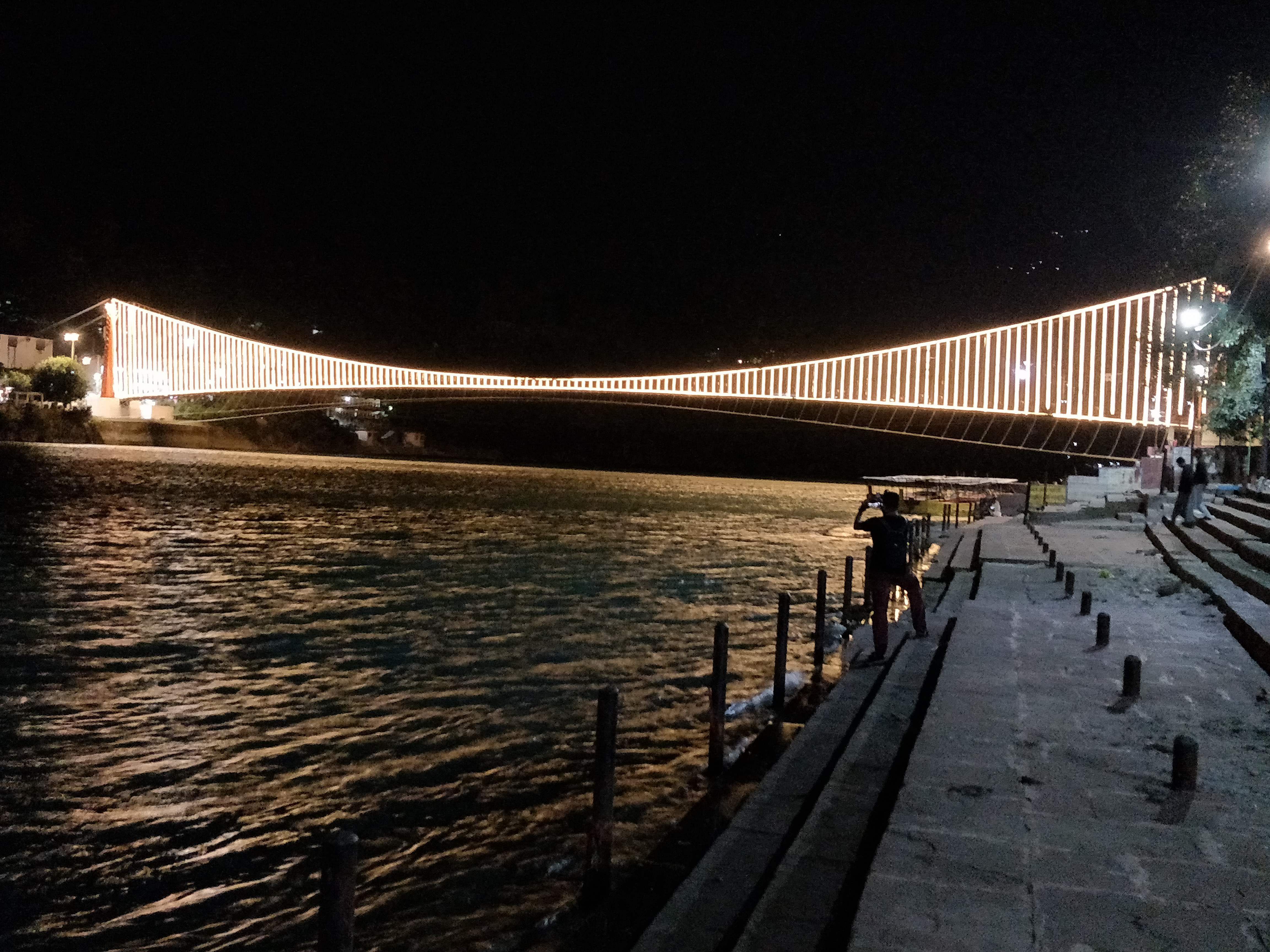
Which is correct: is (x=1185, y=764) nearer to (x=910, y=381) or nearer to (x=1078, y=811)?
(x=1078, y=811)

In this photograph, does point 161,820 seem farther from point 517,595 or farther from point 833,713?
point 517,595

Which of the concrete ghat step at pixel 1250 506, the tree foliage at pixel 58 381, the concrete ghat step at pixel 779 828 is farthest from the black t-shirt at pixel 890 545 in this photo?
the tree foliage at pixel 58 381

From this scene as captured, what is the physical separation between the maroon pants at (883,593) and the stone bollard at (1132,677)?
2.55 meters

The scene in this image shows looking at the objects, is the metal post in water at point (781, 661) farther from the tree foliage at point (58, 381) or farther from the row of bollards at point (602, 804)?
the tree foliage at point (58, 381)

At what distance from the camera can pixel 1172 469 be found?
3709 centimetres

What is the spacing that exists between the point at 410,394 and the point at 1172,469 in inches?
3644

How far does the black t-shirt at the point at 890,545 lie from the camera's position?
424 inches

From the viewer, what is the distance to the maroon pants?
35.0 ft

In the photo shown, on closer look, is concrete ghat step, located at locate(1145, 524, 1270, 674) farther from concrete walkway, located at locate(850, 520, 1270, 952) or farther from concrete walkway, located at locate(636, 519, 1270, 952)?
→ concrete walkway, located at locate(636, 519, 1270, 952)

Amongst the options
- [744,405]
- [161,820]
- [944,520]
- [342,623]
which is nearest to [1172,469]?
[944,520]

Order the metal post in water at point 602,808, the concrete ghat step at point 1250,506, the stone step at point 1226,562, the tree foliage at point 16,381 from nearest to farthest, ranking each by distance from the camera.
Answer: the metal post in water at point 602,808
the stone step at point 1226,562
the concrete ghat step at point 1250,506
the tree foliage at point 16,381

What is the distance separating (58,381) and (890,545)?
11778cm

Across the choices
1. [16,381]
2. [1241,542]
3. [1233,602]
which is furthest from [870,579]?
[16,381]

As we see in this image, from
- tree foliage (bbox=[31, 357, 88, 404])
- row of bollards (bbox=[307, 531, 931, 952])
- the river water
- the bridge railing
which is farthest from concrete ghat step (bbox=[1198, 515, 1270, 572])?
tree foliage (bbox=[31, 357, 88, 404])
